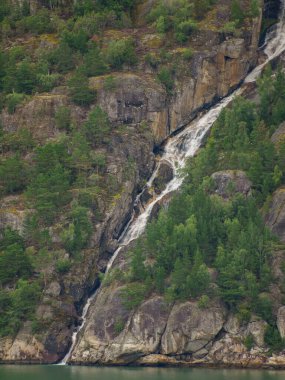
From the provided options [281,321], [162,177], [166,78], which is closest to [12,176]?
[162,177]

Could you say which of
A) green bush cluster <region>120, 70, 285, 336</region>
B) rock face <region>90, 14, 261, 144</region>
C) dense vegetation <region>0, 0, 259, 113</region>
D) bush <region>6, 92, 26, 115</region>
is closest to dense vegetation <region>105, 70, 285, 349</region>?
green bush cluster <region>120, 70, 285, 336</region>

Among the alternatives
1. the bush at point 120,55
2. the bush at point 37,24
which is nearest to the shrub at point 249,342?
the bush at point 120,55

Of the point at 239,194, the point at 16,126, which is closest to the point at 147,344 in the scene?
the point at 239,194

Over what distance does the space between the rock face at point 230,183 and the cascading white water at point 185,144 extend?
11.9 meters

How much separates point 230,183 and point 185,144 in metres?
23.9

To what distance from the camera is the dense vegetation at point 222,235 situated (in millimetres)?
132250

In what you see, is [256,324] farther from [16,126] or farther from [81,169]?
[16,126]

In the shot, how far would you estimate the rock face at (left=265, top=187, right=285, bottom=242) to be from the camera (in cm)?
13888

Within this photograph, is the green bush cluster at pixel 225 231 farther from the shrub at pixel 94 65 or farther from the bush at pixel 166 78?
the shrub at pixel 94 65

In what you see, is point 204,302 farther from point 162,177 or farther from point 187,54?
point 187,54

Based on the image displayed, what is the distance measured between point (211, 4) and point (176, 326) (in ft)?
249

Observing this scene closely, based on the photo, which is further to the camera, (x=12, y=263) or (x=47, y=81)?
(x=47, y=81)

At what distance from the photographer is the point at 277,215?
140m

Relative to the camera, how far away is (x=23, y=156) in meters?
164
